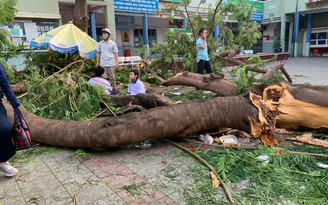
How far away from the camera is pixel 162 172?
107 inches

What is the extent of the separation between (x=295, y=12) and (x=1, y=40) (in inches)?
868

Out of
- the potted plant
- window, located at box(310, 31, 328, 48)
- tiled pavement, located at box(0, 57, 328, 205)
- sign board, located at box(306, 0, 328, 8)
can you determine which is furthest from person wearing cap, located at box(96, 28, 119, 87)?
window, located at box(310, 31, 328, 48)

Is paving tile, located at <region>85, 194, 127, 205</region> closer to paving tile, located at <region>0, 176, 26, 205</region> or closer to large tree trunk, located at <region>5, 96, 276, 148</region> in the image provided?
paving tile, located at <region>0, 176, 26, 205</region>

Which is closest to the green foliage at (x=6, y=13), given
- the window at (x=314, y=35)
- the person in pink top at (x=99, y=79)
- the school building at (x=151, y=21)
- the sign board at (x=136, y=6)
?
the person in pink top at (x=99, y=79)

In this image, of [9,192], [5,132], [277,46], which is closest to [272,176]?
[9,192]

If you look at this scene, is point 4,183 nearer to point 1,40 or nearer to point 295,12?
point 1,40

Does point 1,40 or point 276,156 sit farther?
point 1,40

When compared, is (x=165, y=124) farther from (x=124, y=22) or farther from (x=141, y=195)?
(x=124, y=22)

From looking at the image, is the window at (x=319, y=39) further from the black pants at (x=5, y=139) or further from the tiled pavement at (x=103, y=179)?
the black pants at (x=5, y=139)

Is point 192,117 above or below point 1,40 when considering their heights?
below

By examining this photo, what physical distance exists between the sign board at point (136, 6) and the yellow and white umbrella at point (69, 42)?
7.49 m

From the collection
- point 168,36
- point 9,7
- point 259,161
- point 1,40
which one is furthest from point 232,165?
point 168,36

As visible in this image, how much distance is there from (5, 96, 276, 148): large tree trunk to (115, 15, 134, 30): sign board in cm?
1500

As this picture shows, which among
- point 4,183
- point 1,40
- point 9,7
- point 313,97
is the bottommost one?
point 4,183
